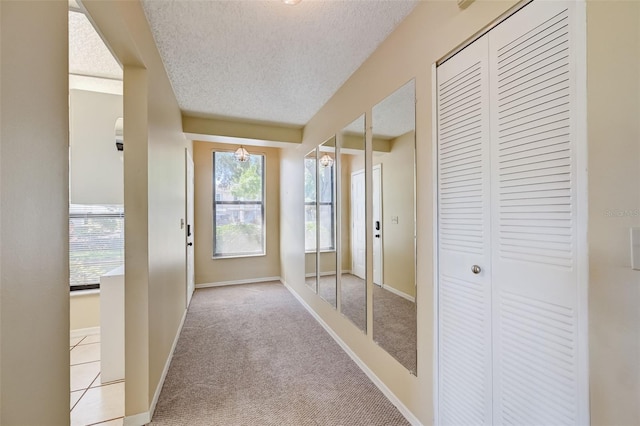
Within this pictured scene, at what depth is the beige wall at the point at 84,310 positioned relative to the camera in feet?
9.06

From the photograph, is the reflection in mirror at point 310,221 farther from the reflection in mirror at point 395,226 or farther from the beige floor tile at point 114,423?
the beige floor tile at point 114,423

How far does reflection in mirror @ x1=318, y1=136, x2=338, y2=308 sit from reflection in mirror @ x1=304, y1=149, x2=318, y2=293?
0.16 meters

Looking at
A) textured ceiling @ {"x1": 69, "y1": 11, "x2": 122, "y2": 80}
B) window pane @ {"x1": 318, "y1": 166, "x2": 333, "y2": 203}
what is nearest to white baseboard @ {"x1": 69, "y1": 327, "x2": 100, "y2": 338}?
textured ceiling @ {"x1": 69, "y1": 11, "x2": 122, "y2": 80}

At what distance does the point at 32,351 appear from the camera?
0.68 m

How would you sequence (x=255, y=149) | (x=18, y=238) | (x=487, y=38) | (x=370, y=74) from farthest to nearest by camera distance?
(x=255, y=149) < (x=370, y=74) < (x=487, y=38) < (x=18, y=238)

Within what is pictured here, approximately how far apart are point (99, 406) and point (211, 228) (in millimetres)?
3121

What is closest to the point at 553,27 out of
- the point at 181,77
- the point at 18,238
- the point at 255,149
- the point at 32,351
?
the point at 18,238

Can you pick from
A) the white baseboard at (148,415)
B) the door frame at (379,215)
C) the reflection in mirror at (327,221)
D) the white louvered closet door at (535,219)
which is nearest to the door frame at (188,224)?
the white baseboard at (148,415)

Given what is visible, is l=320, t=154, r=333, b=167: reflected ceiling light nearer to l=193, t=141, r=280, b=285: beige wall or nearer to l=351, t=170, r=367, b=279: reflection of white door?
l=351, t=170, r=367, b=279: reflection of white door

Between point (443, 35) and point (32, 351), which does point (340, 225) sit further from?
point (32, 351)

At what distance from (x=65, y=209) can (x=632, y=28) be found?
185 cm

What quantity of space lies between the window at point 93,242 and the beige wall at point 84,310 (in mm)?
103

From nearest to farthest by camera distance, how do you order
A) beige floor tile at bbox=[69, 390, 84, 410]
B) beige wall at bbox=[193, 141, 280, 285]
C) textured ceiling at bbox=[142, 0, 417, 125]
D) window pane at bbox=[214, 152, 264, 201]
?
1. textured ceiling at bbox=[142, 0, 417, 125]
2. beige floor tile at bbox=[69, 390, 84, 410]
3. beige wall at bbox=[193, 141, 280, 285]
4. window pane at bbox=[214, 152, 264, 201]

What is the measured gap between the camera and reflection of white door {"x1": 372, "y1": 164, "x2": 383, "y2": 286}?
204 cm
